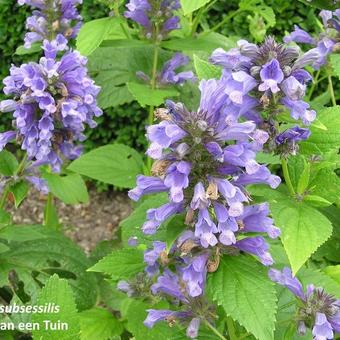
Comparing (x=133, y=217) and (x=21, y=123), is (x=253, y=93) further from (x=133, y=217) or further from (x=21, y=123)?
(x=21, y=123)

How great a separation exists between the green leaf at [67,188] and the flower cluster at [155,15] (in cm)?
89

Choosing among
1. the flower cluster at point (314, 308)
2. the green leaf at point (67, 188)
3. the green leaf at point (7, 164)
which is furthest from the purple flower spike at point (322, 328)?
the green leaf at point (67, 188)

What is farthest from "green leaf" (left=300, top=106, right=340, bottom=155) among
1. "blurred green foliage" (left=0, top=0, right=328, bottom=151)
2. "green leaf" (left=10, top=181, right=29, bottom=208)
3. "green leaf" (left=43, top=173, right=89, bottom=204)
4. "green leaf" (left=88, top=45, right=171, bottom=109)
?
"blurred green foliage" (left=0, top=0, right=328, bottom=151)

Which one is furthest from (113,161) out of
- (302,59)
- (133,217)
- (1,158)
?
(302,59)

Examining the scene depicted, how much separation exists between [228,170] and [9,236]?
4.74ft

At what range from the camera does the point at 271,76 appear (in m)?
1.88

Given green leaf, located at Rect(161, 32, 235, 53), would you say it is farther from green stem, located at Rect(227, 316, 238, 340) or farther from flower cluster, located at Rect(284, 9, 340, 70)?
green stem, located at Rect(227, 316, 238, 340)

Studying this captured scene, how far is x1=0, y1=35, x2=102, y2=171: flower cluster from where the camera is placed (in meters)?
2.75

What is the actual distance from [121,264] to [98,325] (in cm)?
78

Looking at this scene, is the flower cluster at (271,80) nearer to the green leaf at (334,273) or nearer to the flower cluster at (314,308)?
the flower cluster at (314,308)

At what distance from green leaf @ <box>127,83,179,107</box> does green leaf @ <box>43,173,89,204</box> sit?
0.70 m

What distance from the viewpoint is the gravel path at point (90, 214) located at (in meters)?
5.96

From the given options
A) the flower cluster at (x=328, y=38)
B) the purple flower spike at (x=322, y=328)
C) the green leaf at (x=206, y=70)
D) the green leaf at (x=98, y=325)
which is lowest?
the green leaf at (x=98, y=325)

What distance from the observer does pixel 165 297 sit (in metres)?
2.42
